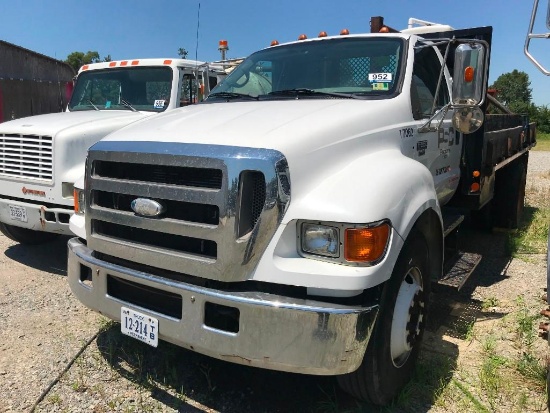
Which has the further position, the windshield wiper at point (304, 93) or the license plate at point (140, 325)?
the windshield wiper at point (304, 93)

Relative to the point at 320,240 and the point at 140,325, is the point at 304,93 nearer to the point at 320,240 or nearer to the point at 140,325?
the point at 320,240


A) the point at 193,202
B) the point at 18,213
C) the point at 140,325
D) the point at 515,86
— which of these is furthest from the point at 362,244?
the point at 515,86

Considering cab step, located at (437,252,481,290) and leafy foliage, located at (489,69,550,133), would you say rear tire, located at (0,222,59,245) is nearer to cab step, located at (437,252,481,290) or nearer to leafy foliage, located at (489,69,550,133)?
cab step, located at (437,252,481,290)

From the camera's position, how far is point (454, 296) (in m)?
4.79

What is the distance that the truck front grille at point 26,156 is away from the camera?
5105 mm

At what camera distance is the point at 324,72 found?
381 cm

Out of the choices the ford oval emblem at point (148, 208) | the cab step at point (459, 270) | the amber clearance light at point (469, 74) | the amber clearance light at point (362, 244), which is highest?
the amber clearance light at point (469, 74)

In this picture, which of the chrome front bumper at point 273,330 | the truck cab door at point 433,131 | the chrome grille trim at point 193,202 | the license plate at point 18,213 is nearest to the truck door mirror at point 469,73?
the truck cab door at point 433,131

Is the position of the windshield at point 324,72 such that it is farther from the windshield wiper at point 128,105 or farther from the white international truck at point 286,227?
the windshield wiper at point 128,105

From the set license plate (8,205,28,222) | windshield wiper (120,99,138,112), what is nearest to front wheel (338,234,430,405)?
license plate (8,205,28,222)

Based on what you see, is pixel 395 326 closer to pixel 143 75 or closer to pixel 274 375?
pixel 274 375

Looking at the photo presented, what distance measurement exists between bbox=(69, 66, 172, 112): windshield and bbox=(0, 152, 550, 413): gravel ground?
2.58 m

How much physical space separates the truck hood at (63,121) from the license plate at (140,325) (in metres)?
2.94

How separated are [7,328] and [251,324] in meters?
2.59
